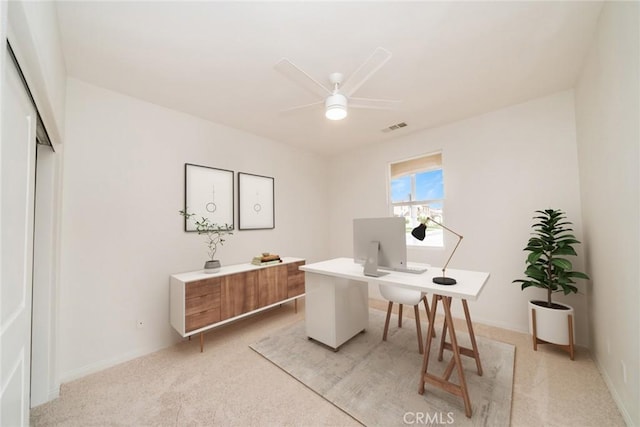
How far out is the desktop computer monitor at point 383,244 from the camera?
2109 mm

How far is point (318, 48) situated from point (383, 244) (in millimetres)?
1718

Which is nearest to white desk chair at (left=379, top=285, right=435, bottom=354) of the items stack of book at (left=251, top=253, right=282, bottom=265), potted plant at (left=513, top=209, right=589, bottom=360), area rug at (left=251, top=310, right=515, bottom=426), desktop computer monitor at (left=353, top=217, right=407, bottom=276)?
area rug at (left=251, top=310, right=515, bottom=426)

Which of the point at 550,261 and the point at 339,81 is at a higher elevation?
the point at 339,81

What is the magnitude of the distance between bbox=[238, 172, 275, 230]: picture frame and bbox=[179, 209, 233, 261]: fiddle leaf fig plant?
268 mm

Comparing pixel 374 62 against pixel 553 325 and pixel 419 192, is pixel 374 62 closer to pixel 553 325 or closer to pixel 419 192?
pixel 419 192

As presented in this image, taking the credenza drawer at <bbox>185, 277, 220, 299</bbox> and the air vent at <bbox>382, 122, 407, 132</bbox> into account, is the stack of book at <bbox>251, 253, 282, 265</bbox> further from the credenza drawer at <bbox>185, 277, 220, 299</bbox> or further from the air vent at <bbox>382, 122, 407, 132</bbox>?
the air vent at <bbox>382, 122, 407, 132</bbox>

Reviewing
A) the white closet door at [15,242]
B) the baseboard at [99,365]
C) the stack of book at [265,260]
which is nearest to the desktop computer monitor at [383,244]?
the stack of book at [265,260]

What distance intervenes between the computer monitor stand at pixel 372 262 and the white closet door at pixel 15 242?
79.5 inches

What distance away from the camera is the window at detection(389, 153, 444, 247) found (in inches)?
141

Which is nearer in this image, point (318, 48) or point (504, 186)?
point (318, 48)

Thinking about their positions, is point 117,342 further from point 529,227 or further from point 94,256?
point 529,227

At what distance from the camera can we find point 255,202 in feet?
11.8

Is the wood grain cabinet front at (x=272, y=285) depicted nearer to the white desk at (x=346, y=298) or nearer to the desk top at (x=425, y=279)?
the white desk at (x=346, y=298)

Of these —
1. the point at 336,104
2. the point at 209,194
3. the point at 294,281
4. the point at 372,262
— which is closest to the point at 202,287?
the point at 209,194
